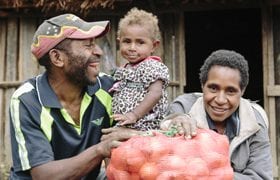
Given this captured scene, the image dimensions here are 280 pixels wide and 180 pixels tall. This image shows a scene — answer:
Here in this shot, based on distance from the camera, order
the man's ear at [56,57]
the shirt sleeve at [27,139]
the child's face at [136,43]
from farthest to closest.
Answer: the child's face at [136,43], the man's ear at [56,57], the shirt sleeve at [27,139]

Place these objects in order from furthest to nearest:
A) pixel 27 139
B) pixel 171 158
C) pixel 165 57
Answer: pixel 165 57 → pixel 27 139 → pixel 171 158

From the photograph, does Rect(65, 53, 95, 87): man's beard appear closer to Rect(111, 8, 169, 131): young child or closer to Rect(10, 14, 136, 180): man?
Rect(10, 14, 136, 180): man

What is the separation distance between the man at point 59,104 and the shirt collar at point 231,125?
640mm

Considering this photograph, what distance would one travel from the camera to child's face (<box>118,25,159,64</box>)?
3752 millimetres

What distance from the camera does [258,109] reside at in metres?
3.63

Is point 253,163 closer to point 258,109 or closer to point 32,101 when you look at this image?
point 258,109

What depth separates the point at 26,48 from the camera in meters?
6.83

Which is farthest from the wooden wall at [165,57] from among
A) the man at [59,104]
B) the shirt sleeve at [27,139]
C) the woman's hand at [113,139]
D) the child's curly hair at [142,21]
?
the woman's hand at [113,139]

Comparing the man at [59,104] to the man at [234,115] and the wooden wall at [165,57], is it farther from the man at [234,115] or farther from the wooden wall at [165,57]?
the wooden wall at [165,57]

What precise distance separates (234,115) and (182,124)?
668 mm

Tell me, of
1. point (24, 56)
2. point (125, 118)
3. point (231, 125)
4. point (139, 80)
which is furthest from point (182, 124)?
point (24, 56)

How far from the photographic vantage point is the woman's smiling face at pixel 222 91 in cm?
335

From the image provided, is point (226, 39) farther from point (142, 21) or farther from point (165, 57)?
point (142, 21)

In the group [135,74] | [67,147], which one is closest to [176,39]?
[135,74]
